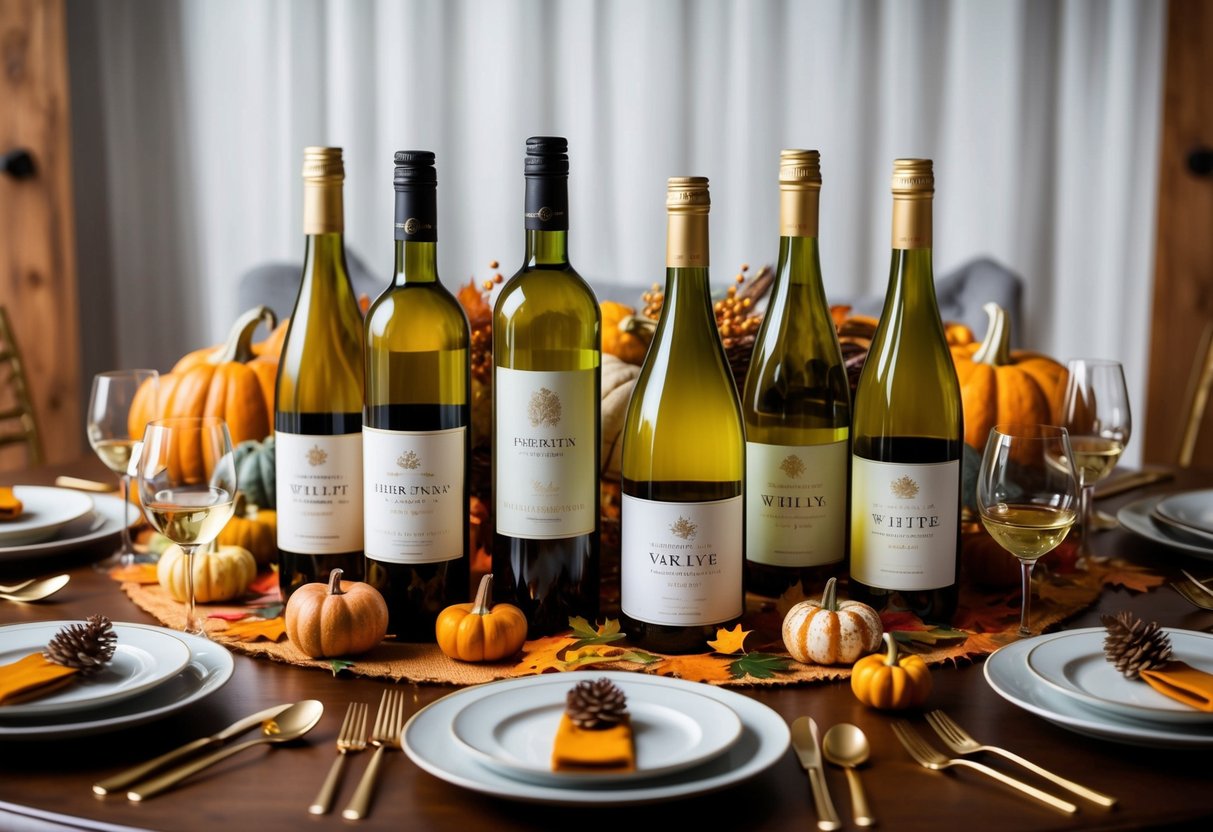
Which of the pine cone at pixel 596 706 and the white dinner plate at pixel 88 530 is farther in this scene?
the white dinner plate at pixel 88 530

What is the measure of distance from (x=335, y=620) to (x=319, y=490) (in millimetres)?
155

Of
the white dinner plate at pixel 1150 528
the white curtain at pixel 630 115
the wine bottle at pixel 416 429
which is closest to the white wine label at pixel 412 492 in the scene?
the wine bottle at pixel 416 429

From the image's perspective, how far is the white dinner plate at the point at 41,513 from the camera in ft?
4.67

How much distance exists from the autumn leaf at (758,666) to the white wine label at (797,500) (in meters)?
0.15

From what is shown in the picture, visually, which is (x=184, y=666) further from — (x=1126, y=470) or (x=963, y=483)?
(x=1126, y=470)

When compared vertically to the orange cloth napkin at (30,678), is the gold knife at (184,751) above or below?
below

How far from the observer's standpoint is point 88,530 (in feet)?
4.94

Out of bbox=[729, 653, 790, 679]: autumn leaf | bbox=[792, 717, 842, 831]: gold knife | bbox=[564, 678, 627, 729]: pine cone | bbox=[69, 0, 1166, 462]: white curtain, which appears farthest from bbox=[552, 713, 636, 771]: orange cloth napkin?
bbox=[69, 0, 1166, 462]: white curtain

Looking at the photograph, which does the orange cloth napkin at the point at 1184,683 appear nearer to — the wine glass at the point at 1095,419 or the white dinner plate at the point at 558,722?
the white dinner plate at the point at 558,722

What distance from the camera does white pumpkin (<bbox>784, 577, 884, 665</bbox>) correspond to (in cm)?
105

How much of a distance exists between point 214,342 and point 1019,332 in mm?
2534

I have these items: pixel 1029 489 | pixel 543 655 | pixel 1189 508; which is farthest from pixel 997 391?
pixel 543 655

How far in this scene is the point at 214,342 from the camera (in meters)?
4.03

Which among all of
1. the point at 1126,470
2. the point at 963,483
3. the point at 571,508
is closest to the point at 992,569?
the point at 963,483
